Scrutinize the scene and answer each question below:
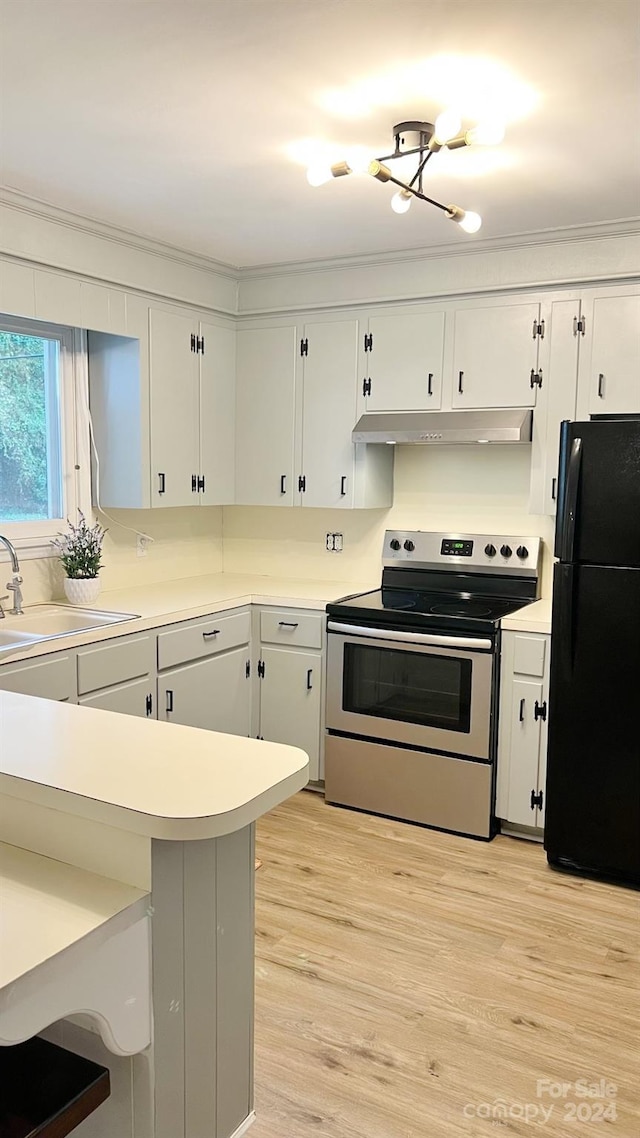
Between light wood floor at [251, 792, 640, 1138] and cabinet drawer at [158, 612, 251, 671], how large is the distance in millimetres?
821

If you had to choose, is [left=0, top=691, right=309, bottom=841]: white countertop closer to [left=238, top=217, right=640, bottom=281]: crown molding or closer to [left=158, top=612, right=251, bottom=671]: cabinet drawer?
[left=158, top=612, right=251, bottom=671]: cabinet drawer

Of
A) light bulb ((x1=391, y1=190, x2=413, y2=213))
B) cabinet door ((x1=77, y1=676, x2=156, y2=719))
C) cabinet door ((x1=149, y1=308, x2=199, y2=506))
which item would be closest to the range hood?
cabinet door ((x1=149, y1=308, x2=199, y2=506))

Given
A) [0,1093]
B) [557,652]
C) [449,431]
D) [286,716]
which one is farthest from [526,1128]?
[449,431]

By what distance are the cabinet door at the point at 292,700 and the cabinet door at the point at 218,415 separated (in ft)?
2.95

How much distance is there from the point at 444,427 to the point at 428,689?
1.13 metres

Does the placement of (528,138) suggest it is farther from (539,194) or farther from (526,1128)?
(526,1128)

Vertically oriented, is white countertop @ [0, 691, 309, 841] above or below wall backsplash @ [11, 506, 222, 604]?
below

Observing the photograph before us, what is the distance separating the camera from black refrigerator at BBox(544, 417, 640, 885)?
2.93 m

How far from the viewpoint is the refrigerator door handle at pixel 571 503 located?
297 centimetres

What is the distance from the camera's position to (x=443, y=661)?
3443 mm

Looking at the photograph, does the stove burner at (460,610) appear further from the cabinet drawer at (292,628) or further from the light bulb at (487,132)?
the light bulb at (487,132)

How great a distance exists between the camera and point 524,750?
3.36 metres

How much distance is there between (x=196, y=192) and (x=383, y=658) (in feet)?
6.44

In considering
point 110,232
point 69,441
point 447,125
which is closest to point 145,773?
point 447,125
